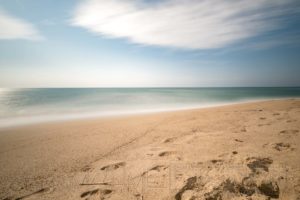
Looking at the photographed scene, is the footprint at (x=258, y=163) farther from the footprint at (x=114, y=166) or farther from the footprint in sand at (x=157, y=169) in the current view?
the footprint at (x=114, y=166)

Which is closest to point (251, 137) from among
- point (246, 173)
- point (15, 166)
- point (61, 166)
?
point (246, 173)

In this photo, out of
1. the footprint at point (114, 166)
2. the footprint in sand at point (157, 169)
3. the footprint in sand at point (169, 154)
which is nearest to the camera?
the footprint in sand at point (157, 169)

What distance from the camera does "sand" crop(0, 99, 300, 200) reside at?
2.16 metres

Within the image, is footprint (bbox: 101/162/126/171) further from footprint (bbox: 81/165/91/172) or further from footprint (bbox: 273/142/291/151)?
footprint (bbox: 273/142/291/151)

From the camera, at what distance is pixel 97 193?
2248 millimetres

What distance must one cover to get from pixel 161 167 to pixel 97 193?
3.45 feet

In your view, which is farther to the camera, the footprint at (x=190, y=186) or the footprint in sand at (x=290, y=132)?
the footprint in sand at (x=290, y=132)

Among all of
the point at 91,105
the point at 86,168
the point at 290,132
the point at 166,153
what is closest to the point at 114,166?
the point at 86,168

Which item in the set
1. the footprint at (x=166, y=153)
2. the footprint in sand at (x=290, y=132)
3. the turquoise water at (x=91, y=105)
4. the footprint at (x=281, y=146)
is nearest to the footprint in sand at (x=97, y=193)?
the footprint at (x=166, y=153)

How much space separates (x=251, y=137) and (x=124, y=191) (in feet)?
10.6

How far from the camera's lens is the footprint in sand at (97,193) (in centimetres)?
219

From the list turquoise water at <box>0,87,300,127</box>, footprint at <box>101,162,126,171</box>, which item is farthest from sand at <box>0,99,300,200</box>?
turquoise water at <box>0,87,300,127</box>

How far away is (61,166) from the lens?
315 centimetres

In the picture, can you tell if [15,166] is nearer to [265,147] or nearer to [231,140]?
[231,140]
